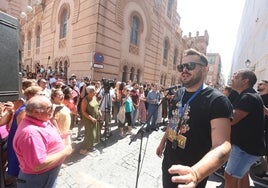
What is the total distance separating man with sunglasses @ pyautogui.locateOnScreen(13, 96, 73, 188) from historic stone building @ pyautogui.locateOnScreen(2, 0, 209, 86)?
9484 millimetres

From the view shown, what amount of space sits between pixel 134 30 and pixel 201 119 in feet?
51.5

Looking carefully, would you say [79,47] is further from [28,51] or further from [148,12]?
[28,51]

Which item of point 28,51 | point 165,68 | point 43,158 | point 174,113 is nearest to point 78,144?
point 43,158

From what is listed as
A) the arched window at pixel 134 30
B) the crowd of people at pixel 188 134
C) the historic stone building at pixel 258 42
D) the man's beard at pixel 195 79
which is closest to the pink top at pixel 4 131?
the crowd of people at pixel 188 134

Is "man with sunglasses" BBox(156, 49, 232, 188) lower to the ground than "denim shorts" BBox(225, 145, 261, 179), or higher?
higher

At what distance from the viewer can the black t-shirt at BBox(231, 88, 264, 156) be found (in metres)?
2.83

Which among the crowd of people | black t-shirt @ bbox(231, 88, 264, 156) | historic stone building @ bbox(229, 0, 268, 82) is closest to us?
the crowd of people

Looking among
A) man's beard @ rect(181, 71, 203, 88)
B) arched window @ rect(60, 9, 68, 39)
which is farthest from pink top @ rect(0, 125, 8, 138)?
arched window @ rect(60, 9, 68, 39)

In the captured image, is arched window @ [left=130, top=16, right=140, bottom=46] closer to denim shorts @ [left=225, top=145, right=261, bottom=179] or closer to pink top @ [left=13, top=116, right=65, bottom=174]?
denim shorts @ [left=225, top=145, right=261, bottom=179]

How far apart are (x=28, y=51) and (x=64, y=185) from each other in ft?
81.7

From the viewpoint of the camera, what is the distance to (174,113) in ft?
7.06

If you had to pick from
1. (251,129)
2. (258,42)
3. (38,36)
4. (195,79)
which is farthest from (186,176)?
(38,36)

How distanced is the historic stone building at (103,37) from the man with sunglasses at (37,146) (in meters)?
9.48

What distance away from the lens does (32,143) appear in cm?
199
